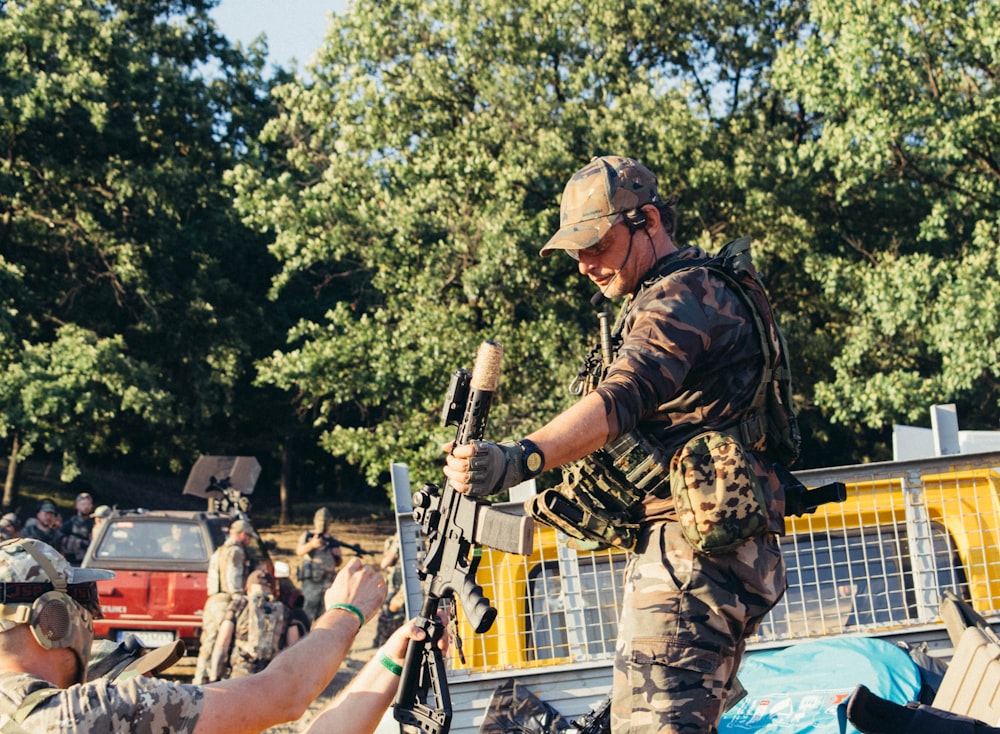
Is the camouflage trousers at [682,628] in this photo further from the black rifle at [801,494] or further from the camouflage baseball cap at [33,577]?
the camouflage baseball cap at [33,577]

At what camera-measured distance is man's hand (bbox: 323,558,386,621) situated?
322 cm

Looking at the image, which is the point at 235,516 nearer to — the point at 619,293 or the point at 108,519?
the point at 108,519

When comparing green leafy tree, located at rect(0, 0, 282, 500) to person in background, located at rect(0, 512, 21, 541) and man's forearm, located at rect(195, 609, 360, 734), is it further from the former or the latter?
man's forearm, located at rect(195, 609, 360, 734)

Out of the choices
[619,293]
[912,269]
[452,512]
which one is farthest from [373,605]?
[912,269]

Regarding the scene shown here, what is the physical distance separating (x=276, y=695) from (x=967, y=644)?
285 centimetres

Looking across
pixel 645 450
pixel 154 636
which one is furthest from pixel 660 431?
pixel 154 636

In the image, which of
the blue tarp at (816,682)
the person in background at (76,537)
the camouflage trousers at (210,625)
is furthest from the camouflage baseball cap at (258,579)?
the blue tarp at (816,682)

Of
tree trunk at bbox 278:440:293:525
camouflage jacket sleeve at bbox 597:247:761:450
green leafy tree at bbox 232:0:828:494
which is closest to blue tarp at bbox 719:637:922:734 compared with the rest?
camouflage jacket sleeve at bbox 597:247:761:450

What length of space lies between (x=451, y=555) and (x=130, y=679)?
0.94 meters

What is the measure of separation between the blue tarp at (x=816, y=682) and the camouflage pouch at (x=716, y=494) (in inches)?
94.7

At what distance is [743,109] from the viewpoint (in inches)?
856

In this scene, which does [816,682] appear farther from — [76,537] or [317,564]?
[76,537]

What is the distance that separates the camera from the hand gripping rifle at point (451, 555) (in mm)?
3188

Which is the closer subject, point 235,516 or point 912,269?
point 235,516
